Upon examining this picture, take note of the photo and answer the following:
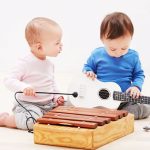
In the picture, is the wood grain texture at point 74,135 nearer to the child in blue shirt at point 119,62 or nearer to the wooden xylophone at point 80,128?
the wooden xylophone at point 80,128

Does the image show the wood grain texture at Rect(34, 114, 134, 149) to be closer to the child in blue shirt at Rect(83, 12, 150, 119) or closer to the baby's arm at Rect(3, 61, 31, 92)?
the baby's arm at Rect(3, 61, 31, 92)

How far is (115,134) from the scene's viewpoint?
2129mm

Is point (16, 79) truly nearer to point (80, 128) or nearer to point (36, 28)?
point (36, 28)

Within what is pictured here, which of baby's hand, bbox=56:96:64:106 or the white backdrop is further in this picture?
the white backdrop

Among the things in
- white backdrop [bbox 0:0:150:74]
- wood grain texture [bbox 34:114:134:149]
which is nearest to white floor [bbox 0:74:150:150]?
wood grain texture [bbox 34:114:134:149]

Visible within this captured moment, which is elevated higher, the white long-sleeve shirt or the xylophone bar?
the white long-sleeve shirt

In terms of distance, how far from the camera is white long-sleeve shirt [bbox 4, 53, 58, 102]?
236 cm

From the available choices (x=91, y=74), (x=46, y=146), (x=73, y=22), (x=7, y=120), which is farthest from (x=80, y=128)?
(x=73, y=22)

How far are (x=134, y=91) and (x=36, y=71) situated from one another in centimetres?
46

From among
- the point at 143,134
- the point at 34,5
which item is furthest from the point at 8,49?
the point at 143,134

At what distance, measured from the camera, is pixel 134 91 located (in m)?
2.46

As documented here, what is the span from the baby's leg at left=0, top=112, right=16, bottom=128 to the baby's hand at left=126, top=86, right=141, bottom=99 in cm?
56

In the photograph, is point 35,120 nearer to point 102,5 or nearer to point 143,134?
point 143,134

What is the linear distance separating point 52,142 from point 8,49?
8.11 feet
